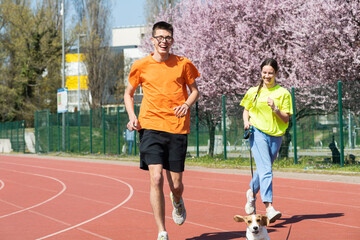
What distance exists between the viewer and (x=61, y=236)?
20.8 feet

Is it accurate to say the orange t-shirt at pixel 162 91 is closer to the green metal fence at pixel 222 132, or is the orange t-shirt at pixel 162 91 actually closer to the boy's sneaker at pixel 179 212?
the boy's sneaker at pixel 179 212

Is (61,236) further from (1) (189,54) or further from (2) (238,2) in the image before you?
(1) (189,54)

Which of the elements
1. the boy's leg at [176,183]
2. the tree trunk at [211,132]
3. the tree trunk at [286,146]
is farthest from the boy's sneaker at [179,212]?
the tree trunk at [211,132]

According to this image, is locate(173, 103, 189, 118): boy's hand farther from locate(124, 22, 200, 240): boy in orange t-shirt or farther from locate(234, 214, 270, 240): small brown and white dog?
locate(234, 214, 270, 240): small brown and white dog

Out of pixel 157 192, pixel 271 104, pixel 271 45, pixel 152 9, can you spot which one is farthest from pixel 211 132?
pixel 152 9

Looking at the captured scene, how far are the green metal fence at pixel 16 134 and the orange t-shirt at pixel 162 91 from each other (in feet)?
114

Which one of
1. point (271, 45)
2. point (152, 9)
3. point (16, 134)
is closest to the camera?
point (271, 45)

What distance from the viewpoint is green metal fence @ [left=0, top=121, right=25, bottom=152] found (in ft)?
130

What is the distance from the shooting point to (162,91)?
540cm

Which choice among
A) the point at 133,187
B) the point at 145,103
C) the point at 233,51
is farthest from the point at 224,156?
the point at 145,103

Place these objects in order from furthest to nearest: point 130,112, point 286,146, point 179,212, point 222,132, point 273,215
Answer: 1. point 222,132
2. point 286,146
3. point 273,215
4. point 179,212
5. point 130,112

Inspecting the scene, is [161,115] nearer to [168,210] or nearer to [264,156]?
[264,156]

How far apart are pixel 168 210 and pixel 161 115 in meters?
3.18

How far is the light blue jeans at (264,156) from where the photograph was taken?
6254mm
